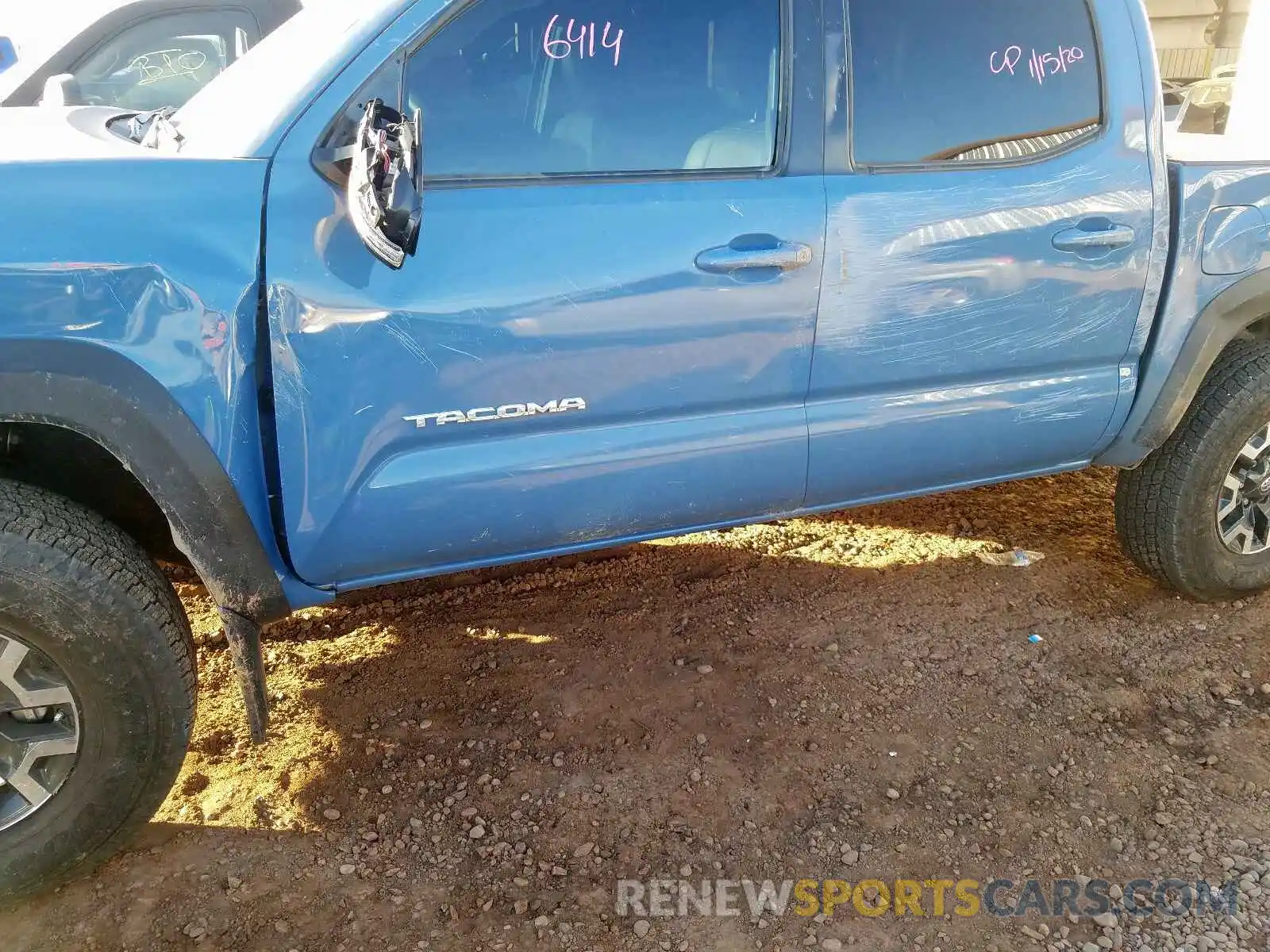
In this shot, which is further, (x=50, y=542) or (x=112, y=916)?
(x=112, y=916)

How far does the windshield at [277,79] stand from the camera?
210 cm

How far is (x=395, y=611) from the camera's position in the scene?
344cm

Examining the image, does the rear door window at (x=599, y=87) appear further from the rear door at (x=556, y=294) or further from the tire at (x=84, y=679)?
the tire at (x=84, y=679)

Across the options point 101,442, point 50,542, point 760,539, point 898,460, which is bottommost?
point 760,539

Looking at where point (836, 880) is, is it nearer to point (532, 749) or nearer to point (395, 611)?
point (532, 749)

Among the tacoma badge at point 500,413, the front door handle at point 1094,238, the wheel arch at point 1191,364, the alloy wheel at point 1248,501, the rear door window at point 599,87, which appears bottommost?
the alloy wheel at point 1248,501

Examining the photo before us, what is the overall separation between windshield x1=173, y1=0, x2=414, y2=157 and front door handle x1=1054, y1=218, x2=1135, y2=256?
1760mm

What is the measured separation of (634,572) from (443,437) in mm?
1527

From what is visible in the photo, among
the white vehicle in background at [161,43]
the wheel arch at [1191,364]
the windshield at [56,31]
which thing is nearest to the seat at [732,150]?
the wheel arch at [1191,364]

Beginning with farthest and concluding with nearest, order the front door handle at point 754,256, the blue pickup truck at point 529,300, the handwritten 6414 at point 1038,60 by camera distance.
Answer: the handwritten 6414 at point 1038,60 < the front door handle at point 754,256 < the blue pickup truck at point 529,300

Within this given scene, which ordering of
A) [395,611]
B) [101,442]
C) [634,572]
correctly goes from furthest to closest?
[634,572]
[395,611]
[101,442]

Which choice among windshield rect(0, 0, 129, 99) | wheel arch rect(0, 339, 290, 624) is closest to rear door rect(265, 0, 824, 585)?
wheel arch rect(0, 339, 290, 624)

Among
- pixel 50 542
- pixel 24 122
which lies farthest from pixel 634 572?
pixel 24 122

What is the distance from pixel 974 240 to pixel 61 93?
2704mm
